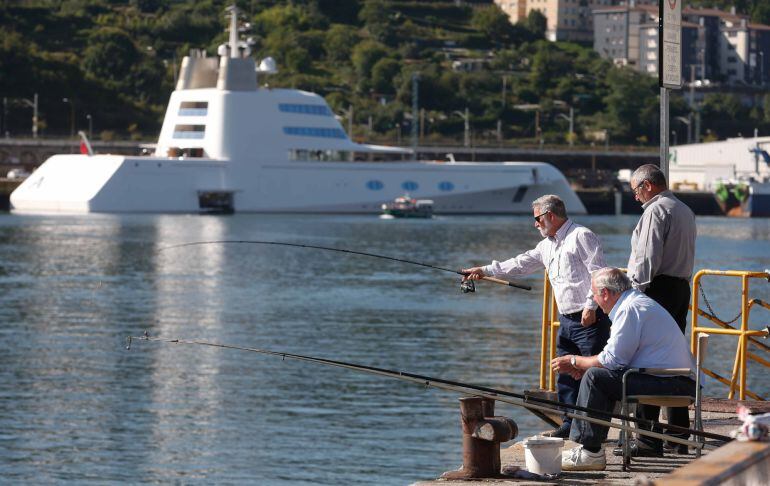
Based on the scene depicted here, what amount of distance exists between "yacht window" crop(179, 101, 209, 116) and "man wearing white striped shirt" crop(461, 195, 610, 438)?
6513cm

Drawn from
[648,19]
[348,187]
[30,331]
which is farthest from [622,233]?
[648,19]

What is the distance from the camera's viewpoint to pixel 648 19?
162125 millimetres

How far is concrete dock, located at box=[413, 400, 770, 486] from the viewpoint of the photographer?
4738 mm

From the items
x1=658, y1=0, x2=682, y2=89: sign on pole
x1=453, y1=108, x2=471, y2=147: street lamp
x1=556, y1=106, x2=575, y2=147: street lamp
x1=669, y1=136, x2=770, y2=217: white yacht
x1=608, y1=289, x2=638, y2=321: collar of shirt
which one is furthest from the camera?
x1=556, y1=106, x2=575, y2=147: street lamp

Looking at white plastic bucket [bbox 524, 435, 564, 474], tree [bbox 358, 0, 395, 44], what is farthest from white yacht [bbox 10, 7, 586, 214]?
tree [bbox 358, 0, 395, 44]

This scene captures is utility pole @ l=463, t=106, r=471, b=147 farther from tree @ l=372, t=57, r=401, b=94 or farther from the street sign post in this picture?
the street sign post

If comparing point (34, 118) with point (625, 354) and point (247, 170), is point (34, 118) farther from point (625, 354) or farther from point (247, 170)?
point (625, 354)

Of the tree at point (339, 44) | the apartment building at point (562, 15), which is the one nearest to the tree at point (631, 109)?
the tree at point (339, 44)

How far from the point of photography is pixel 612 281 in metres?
7.24

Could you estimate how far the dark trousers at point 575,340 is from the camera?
26.8 ft

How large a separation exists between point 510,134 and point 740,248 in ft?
222

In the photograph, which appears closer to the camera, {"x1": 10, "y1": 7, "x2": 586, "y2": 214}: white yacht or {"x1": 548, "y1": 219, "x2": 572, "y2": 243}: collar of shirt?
{"x1": 548, "y1": 219, "x2": 572, "y2": 243}: collar of shirt

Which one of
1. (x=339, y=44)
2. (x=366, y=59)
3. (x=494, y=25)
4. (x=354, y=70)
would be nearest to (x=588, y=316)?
(x=366, y=59)

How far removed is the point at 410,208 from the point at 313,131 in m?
5.45
